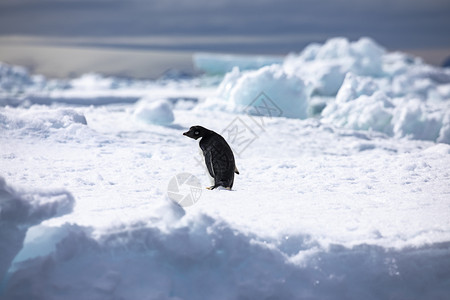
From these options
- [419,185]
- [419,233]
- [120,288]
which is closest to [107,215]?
[120,288]

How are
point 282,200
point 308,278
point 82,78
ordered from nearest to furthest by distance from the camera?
point 308,278, point 282,200, point 82,78

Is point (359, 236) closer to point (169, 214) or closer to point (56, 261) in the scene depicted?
point (169, 214)

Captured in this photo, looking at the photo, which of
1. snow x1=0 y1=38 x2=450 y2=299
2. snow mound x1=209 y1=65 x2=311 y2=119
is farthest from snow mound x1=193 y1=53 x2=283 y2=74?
snow x1=0 y1=38 x2=450 y2=299

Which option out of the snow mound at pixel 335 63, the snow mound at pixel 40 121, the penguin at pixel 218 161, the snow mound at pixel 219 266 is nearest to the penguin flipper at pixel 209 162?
the penguin at pixel 218 161

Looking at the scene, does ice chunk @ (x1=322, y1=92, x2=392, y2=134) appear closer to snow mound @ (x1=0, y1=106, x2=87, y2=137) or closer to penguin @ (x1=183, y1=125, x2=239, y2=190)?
snow mound @ (x1=0, y1=106, x2=87, y2=137)

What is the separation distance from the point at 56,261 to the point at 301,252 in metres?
1.68

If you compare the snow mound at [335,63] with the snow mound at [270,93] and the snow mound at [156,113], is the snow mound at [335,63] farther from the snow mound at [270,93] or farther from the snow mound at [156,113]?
the snow mound at [156,113]

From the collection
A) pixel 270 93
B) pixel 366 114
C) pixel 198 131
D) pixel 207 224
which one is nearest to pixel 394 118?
pixel 366 114

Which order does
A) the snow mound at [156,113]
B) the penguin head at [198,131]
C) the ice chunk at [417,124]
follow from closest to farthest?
the penguin head at [198,131] → the snow mound at [156,113] → the ice chunk at [417,124]

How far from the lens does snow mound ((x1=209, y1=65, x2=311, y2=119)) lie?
1124 centimetres

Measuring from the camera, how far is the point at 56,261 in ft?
9.87

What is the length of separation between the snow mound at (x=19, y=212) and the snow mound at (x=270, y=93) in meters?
7.75

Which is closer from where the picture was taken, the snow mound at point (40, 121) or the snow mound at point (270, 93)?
the snow mound at point (40, 121)

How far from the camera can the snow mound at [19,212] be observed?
308 cm
